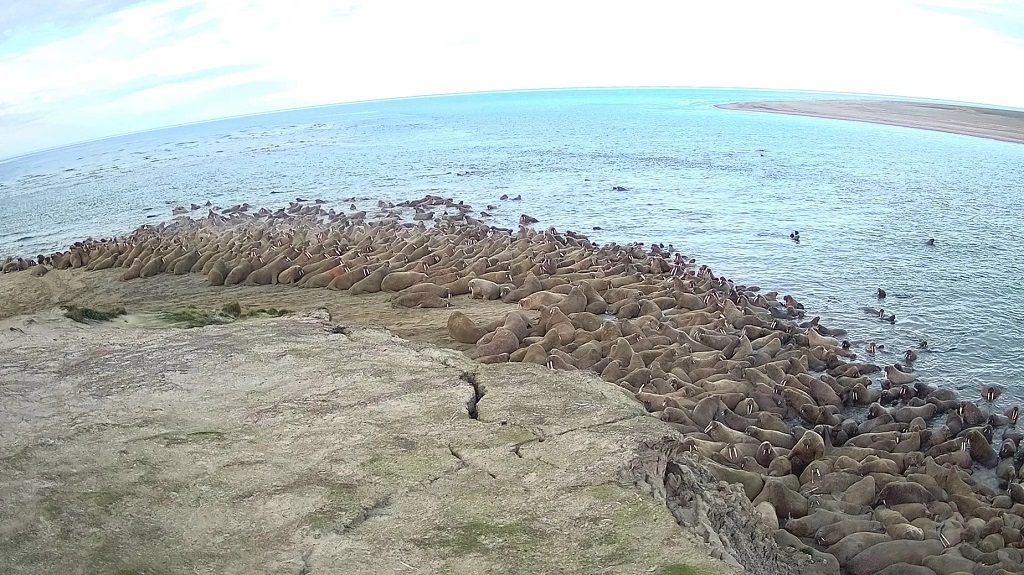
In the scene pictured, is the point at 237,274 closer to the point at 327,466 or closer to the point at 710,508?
the point at 327,466

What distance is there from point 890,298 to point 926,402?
21.0 ft

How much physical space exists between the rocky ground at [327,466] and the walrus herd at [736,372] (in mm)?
1568

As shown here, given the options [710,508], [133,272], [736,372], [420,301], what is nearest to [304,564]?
[710,508]

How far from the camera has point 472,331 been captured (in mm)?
11102

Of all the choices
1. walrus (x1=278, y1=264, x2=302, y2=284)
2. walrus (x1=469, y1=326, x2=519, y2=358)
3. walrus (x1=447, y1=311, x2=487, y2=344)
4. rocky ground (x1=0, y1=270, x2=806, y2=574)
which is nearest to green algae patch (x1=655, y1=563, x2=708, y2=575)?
rocky ground (x1=0, y1=270, x2=806, y2=574)

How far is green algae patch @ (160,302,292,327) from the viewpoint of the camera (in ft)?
36.7

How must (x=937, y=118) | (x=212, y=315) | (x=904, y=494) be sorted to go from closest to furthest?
(x=904, y=494)
(x=212, y=315)
(x=937, y=118)

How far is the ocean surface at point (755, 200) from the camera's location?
1538 cm

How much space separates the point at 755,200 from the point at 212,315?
23.8 m

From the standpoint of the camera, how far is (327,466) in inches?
229

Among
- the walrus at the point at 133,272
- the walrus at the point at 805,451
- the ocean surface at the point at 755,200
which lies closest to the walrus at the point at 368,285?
the walrus at the point at 133,272

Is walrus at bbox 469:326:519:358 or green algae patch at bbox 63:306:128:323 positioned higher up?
green algae patch at bbox 63:306:128:323

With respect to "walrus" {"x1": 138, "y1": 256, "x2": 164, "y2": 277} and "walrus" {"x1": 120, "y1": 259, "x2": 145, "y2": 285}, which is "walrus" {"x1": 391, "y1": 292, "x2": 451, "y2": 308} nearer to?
"walrus" {"x1": 138, "y1": 256, "x2": 164, "y2": 277}

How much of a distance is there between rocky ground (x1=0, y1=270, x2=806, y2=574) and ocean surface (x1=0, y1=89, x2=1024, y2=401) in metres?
8.32
